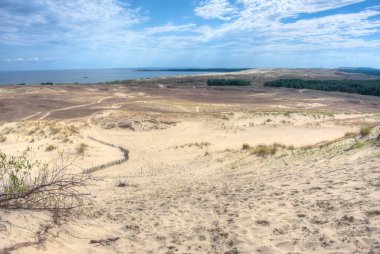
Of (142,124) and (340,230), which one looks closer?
(340,230)

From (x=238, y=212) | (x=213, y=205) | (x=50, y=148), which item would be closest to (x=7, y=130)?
(x=50, y=148)

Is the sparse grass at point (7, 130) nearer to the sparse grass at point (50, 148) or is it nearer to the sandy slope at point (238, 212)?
the sparse grass at point (50, 148)

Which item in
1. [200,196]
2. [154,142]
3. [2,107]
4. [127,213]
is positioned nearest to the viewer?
[127,213]

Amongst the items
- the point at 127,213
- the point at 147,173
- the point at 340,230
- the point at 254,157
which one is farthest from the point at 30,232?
the point at 254,157

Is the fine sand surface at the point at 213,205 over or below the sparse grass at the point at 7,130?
over

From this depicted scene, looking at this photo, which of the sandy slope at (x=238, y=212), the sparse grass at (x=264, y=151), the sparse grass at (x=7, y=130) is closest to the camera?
the sandy slope at (x=238, y=212)

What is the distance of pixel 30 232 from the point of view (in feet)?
17.8

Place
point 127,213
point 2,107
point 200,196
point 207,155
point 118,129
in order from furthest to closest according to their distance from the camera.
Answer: point 2,107
point 118,129
point 207,155
point 200,196
point 127,213

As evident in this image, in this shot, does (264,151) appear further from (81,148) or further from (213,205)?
(81,148)

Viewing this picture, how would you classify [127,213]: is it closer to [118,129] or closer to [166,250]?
[166,250]

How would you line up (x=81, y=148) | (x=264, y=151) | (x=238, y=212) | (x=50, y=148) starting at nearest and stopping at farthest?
(x=238, y=212) < (x=264, y=151) < (x=50, y=148) < (x=81, y=148)

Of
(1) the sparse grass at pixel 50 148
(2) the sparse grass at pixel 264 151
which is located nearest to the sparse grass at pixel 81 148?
(1) the sparse grass at pixel 50 148

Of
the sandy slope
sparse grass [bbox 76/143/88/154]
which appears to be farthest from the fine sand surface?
sparse grass [bbox 76/143/88/154]

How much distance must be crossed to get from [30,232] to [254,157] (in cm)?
1209
